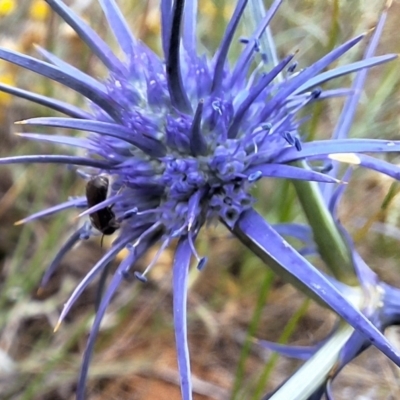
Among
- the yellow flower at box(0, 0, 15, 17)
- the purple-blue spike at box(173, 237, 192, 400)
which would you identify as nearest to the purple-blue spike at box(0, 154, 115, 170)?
the purple-blue spike at box(173, 237, 192, 400)

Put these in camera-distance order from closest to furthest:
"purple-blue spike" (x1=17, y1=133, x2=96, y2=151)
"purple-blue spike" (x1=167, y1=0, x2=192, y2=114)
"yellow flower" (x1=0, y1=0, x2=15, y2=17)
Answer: "purple-blue spike" (x1=167, y1=0, x2=192, y2=114) → "purple-blue spike" (x1=17, y1=133, x2=96, y2=151) → "yellow flower" (x1=0, y1=0, x2=15, y2=17)

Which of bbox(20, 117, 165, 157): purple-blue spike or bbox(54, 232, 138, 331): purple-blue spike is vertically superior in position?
bbox(20, 117, 165, 157): purple-blue spike

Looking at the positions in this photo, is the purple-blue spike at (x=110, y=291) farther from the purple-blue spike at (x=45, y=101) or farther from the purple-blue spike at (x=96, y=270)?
the purple-blue spike at (x=45, y=101)

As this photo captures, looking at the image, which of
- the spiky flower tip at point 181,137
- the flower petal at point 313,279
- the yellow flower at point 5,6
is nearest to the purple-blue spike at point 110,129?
the spiky flower tip at point 181,137

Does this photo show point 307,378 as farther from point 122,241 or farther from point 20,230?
point 20,230

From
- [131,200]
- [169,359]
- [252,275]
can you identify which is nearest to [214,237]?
[252,275]

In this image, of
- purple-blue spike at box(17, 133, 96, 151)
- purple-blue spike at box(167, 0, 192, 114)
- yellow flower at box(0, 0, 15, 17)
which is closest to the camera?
purple-blue spike at box(167, 0, 192, 114)

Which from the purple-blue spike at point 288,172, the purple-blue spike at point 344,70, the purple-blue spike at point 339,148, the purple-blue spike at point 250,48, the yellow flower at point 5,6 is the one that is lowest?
the purple-blue spike at point 288,172

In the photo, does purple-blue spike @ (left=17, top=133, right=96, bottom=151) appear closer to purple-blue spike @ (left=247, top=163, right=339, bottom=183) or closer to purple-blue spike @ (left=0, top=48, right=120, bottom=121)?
purple-blue spike @ (left=0, top=48, right=120, bottom=121)
